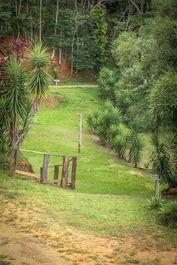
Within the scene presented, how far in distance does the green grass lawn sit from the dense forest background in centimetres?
184

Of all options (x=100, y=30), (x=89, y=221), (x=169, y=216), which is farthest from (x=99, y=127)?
(x=100, y=30)

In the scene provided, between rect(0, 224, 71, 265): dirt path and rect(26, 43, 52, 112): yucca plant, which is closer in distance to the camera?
rect(0, 224, 71, 265): dirt path

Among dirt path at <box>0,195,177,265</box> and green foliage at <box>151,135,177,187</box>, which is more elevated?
green foliage at <box>151,135,177,187</box>

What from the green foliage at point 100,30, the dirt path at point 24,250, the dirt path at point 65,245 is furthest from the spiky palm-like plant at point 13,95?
the green foliage at point 100,30

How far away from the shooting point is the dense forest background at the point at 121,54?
1778 centimetres

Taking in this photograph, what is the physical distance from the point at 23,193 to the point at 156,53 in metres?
12.1

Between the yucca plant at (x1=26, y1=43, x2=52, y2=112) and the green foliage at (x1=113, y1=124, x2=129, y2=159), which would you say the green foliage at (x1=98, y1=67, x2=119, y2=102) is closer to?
the green foliage at (x1=113, y1=124, x2=129, y2=159)

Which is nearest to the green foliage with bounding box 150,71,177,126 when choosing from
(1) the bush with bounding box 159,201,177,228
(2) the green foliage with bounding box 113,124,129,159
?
(1) the bush with bounding box 159,201,177,228

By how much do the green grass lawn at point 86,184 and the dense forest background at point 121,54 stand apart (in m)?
1.84

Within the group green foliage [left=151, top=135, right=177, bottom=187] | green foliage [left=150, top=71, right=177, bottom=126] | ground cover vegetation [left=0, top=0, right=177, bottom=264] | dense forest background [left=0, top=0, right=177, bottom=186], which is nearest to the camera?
ground cover vegetation [left=0, top=0, right=177, bottom=264]

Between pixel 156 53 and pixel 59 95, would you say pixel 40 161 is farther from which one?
pixel 59 95

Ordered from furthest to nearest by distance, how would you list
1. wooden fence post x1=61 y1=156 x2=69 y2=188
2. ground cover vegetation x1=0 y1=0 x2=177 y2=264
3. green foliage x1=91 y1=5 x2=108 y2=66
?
1. green foliage x1=91 y1=5 x2=108 y2=66
2. wooden fence post x1=61 y1=156 x2=69 y2=188
3. ground cover vegetation x1=0 y1=0 x2=177 y2=264

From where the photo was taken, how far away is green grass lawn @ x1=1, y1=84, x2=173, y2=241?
408 inches

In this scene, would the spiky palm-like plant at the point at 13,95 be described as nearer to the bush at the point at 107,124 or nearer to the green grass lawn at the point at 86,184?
the green grass lawn at the point at 86,184
